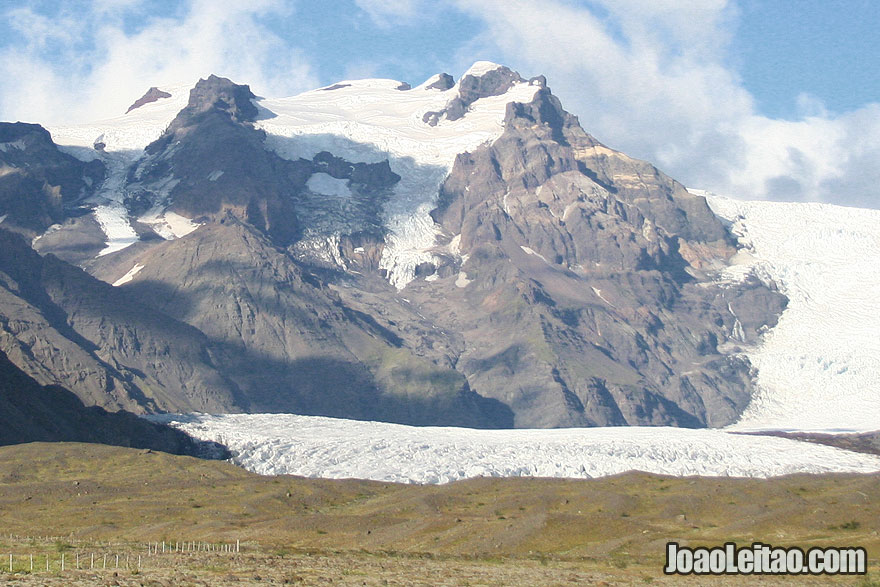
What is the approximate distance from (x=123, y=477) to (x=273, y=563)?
99681 millimetres

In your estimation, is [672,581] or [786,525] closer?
[672,581]

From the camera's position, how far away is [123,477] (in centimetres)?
17475

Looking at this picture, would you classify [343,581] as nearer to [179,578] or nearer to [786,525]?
[179,578]

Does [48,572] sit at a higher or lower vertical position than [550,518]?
lower

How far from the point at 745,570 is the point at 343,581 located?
97.2ft

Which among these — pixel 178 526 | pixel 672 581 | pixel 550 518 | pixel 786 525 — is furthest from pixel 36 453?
pixel 672 581

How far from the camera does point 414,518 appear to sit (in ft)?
410

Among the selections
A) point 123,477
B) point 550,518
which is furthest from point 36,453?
point 550,518

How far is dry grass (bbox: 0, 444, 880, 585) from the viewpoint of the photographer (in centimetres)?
8688

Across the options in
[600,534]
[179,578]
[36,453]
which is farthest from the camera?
[36,453]

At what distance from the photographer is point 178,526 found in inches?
4572

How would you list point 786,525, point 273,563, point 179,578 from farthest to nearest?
→ point 786,525 → point 273,563 → point 179,578

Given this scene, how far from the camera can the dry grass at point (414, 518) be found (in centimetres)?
8688

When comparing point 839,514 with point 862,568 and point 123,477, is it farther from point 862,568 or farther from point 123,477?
point 123,477
